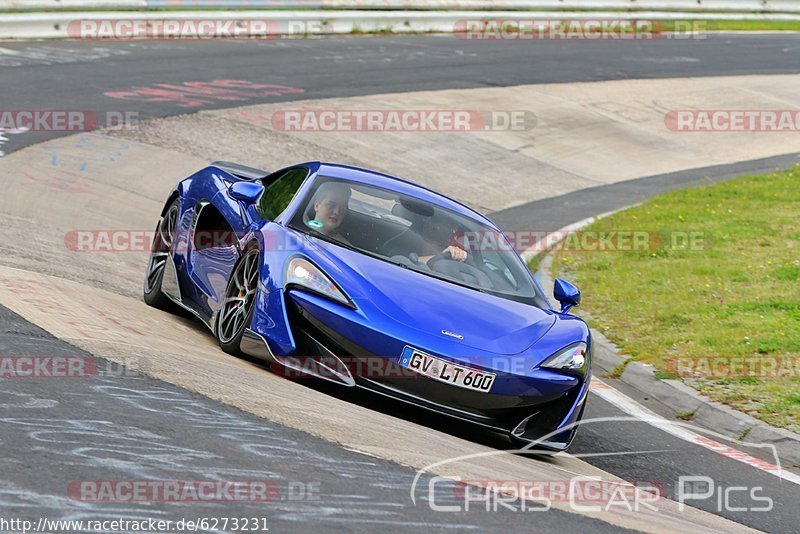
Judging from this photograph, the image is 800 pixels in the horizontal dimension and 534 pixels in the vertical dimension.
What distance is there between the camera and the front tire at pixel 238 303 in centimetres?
720

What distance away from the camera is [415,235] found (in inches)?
314

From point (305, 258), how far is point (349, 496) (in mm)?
2568

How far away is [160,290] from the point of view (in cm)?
905

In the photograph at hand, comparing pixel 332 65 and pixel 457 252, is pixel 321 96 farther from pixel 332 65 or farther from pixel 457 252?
pixel 457 252

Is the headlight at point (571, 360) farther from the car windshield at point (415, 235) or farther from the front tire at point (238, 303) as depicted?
the front tire at point (238, 303)

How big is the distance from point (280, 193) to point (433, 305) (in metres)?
1.95
